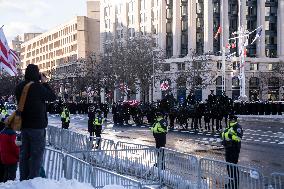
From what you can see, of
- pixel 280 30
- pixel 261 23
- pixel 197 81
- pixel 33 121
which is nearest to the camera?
pixel 33 121

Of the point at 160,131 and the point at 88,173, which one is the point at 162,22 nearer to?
the point at 160,131

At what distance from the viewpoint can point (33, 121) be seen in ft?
27.0

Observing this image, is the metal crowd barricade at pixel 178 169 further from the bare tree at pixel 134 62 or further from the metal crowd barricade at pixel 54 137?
the bare tree at pixel 134 62

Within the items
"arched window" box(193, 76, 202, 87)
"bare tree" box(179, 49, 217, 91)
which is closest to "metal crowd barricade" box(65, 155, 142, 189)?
"bare tree" box(179, 49, 217, 91)

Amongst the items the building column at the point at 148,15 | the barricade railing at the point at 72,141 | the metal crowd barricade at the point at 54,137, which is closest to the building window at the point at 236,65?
the building column at the point at 148,15

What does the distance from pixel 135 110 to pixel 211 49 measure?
45396 millimetres

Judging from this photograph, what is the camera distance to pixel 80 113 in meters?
61.1

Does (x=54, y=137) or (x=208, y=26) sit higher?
(x=208, y=26)

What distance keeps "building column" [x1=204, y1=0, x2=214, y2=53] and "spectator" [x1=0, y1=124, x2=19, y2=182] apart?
2982 inches

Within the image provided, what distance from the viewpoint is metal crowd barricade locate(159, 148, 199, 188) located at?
36.6ft

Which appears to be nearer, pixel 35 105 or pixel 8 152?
pixel 35 105

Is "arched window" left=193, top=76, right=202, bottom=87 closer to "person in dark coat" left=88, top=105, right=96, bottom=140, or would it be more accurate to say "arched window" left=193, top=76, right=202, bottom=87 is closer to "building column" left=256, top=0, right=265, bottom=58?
"building column" left=256, top=0, right=265, bottom=58

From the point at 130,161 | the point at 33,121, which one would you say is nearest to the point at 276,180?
the point at 33,121

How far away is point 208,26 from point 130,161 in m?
73.1
